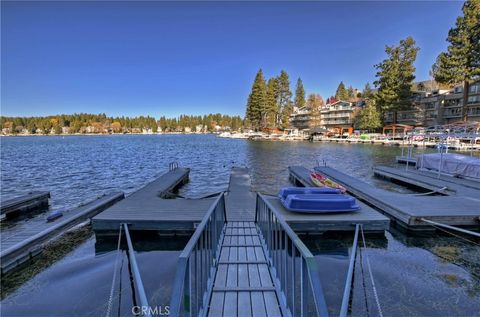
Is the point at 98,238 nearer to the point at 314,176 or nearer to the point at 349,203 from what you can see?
the point at 349,203

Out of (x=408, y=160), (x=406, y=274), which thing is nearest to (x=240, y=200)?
(x=406, y=274)

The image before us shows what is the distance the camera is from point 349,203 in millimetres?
8734

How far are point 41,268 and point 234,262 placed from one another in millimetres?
5556

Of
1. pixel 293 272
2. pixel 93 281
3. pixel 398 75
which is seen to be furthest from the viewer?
pixel 398 75

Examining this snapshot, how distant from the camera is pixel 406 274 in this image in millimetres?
6652

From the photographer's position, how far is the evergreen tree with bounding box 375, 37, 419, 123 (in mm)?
54812

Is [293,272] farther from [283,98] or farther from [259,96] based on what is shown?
[283,98]

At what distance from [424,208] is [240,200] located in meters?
6.91

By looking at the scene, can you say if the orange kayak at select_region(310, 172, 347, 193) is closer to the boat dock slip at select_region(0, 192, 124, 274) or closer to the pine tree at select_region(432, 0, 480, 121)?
the boat dock slip at select_region(0, 192, 124, 274)

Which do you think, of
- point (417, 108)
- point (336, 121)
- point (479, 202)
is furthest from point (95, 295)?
point (336, 121)

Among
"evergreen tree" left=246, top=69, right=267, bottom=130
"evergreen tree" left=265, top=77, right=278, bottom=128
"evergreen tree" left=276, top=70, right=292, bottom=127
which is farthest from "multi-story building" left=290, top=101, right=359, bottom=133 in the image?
"evergreen tree" left=246, top=69, right=267, bottom=130

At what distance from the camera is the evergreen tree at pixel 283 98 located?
81.8 metres

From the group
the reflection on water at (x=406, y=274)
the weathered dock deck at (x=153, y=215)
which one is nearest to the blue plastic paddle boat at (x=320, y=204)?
the reflection on water at (x=406, y=274)

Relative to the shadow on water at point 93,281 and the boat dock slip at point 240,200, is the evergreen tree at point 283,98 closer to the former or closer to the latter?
the boat dock slip at point 240,200
